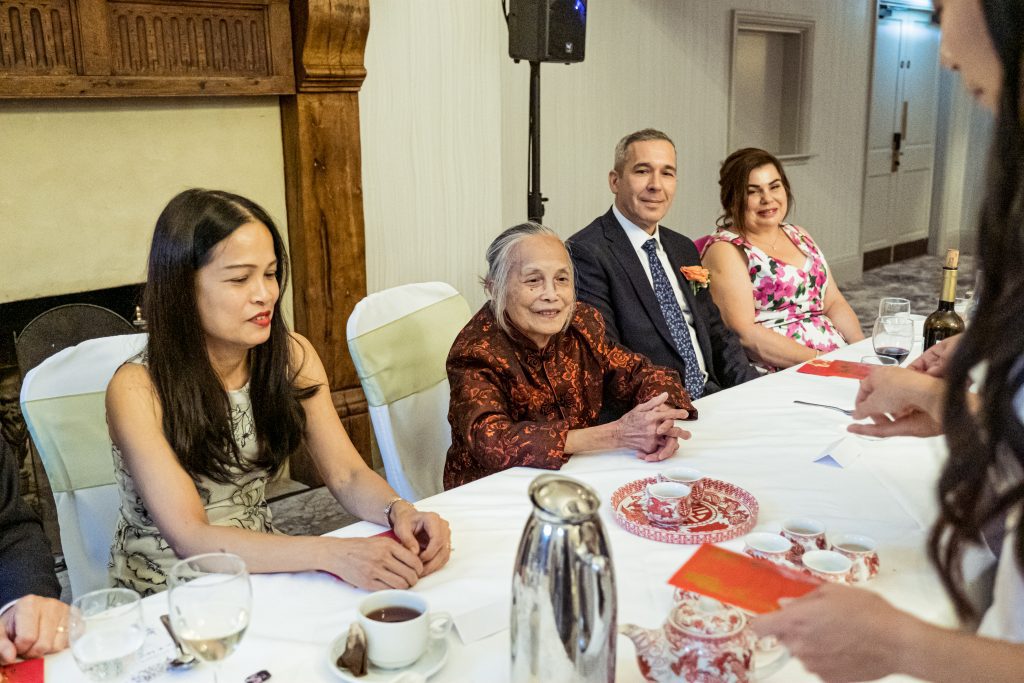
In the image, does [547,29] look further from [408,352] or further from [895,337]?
[895,337]

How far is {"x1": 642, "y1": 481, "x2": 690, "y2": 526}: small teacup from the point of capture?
156 cm

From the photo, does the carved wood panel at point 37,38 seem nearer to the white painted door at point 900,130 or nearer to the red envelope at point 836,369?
the red envelope at point 836,369

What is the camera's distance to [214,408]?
1807 millimetres

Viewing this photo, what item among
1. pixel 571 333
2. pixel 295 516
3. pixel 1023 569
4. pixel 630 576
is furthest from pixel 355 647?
pixel 295 516

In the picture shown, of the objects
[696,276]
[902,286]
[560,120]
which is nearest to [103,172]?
[696,276]

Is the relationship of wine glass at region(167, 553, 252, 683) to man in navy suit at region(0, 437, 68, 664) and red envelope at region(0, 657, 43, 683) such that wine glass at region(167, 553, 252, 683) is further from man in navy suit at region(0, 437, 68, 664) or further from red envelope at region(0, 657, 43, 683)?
man in navy suit at region(0, 437, 68, 664)

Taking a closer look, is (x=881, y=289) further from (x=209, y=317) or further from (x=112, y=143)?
(x=209, y=317)

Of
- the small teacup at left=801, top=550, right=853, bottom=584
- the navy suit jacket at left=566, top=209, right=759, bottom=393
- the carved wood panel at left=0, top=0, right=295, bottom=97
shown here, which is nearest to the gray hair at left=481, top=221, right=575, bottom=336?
the navy suit jacket at left=566, top=209, right=759, bottom=393

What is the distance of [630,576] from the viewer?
1.41m

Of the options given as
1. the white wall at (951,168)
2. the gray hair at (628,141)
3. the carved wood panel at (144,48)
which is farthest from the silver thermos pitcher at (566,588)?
the white wall at (951,168)

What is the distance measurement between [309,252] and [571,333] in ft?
5.33

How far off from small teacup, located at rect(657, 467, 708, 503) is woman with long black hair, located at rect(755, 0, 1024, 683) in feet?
2.39

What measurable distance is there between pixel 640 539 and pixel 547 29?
2.70 meters

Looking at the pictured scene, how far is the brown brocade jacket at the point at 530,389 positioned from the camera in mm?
1980
